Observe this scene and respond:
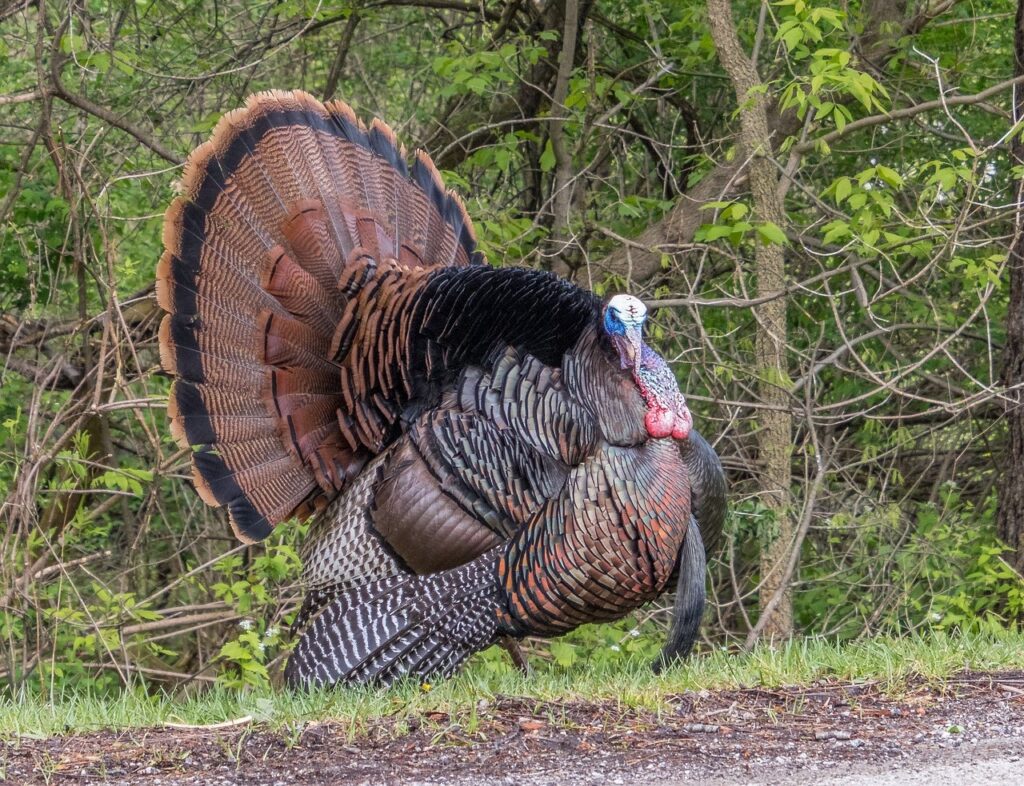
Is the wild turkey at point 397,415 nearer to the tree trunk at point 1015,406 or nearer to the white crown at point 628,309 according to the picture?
the white crown at point 628,309

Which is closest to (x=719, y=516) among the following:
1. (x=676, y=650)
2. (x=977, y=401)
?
(x=676, y=650)

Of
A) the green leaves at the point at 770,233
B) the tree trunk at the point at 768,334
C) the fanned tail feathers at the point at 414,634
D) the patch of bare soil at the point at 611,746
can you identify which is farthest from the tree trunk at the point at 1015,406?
the fanned tail feathers at the point at 414,634

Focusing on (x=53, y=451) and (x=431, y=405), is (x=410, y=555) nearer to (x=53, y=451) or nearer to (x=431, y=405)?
(x=431, y=405)

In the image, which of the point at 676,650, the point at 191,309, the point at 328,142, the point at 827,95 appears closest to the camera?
the point at 676,650

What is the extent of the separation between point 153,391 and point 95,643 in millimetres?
2054

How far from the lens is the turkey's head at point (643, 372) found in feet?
16.2

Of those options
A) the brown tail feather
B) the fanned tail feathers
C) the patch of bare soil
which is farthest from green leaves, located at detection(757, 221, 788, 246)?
the patch of bare soil

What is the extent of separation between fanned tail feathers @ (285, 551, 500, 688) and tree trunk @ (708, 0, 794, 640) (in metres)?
2.36

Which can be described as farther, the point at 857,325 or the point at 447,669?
the point at 857,325

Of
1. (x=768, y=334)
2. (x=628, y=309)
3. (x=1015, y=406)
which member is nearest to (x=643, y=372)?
(x=628, y=309)

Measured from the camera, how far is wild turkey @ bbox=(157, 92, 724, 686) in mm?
4891

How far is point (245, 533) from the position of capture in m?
5.35

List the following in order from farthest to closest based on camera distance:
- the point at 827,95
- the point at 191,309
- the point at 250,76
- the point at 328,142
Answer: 1. the point at 250,76
2. the point at 827,95
3. the point at 328,142
4. the point at 191,309

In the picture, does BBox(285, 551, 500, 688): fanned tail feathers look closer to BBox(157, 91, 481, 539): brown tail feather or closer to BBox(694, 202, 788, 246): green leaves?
BBox(157, 91, 481, 539): brown tail feather
